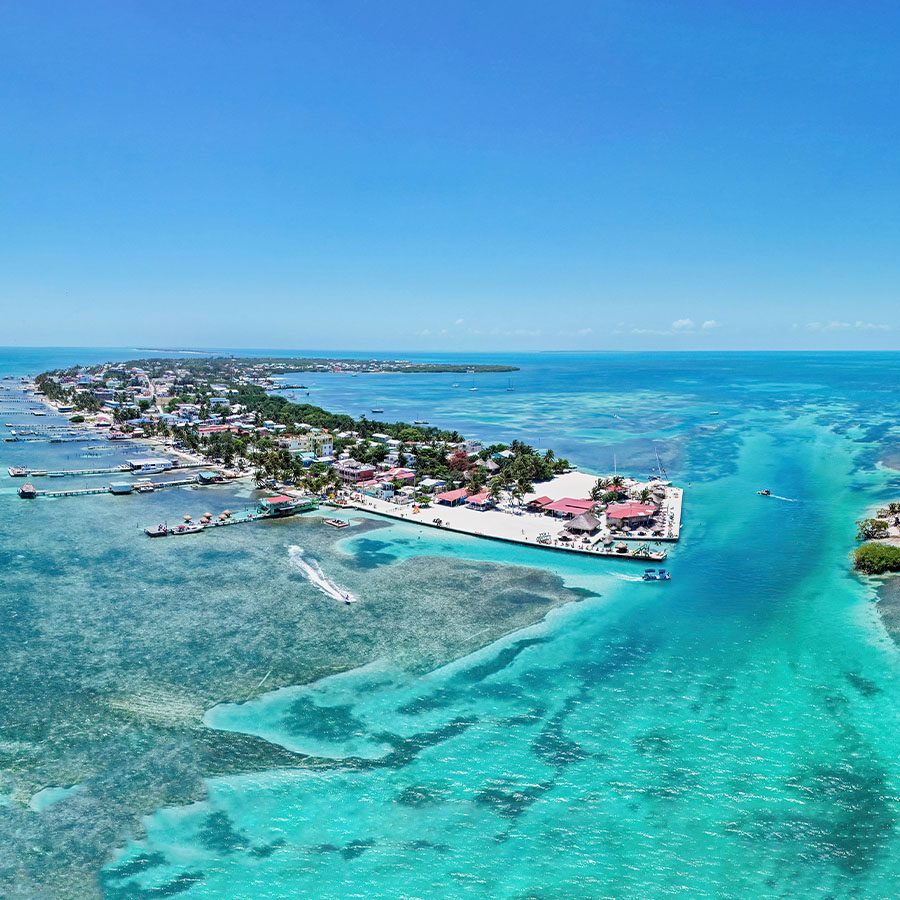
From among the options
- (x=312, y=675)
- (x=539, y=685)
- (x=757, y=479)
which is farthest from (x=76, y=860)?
(x=757, y=479)

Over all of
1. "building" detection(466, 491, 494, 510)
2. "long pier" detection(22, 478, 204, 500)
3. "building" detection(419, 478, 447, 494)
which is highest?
"building" detection(419, 478, 447, 494)

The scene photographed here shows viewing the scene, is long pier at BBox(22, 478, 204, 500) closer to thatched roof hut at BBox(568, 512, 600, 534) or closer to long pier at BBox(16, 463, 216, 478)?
long pier at BBox(16, 463, 216, 478)

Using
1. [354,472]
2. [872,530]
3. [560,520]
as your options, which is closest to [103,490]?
[354,472]

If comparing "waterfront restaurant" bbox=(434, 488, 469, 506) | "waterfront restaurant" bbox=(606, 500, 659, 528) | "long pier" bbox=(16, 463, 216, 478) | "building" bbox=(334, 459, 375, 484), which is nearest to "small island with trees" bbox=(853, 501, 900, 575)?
"waterfront restaurant" bbox=(606, 500, 659, 528)

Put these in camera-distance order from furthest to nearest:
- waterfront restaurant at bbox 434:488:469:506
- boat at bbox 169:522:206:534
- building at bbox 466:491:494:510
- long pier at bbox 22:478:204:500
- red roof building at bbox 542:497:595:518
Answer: long pier at bbox 22:478:204:500 < waterfront restaurant at bbox 434:488:469:506 < building at bbox 466:491:494:510 < red roof building at bbox 542:497:595:518 < boat at bbox 169:522:206:534

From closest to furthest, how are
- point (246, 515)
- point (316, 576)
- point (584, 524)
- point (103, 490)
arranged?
point (316, 576) → point (584, 524) → point (246, 515) → point (103, 490)

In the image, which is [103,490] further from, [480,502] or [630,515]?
[630,515]

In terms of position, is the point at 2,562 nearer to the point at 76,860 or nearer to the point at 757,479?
the point at 76,860
